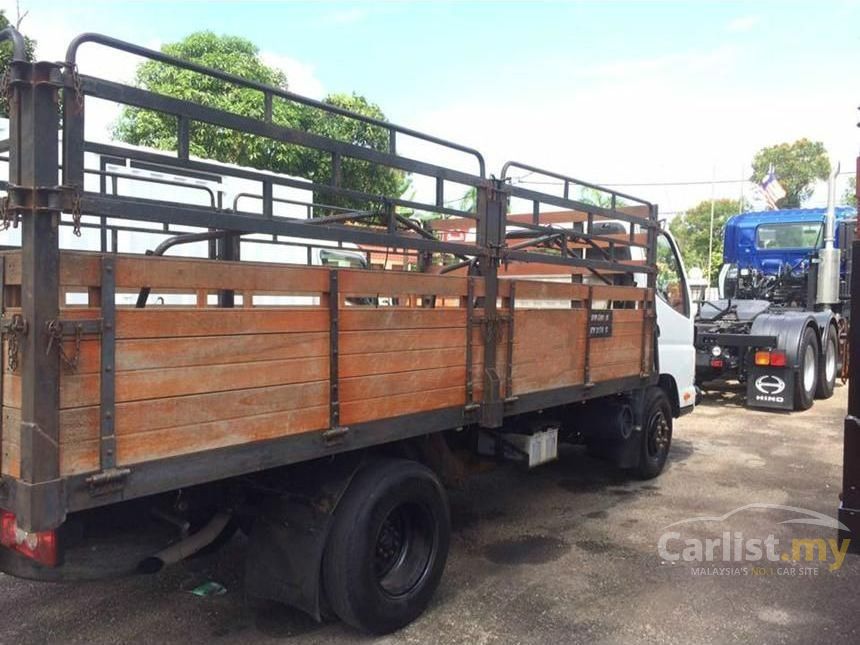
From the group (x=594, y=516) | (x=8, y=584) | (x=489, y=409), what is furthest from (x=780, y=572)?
(x=8, y=584)

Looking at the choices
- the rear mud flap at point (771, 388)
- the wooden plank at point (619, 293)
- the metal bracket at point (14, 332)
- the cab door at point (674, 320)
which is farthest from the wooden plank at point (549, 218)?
the rear mud flap at point (771, 388)

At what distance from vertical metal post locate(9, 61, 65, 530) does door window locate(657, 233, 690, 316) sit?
5219mm

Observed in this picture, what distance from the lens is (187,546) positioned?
3074 millimetres

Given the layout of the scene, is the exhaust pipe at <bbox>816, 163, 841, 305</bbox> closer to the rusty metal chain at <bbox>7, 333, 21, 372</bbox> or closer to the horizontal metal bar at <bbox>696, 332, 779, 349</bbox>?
the horizontal metal bar at <bbox>696, 332, 779, 349</bbox>

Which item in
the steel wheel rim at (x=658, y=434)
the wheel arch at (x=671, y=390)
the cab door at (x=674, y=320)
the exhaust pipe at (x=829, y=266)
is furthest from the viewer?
the exhaust pipe at (x=829, y=266)

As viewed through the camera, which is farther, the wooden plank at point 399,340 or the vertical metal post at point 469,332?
the vertical metal post at point 469,332

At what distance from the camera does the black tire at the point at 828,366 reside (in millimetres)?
10383

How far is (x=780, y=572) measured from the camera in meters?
4.20

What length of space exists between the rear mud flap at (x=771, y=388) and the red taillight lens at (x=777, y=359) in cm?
8

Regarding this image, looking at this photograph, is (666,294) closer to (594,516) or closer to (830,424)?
(594,516)

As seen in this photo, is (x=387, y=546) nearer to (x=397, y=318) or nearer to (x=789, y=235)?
(x=397, y=318)

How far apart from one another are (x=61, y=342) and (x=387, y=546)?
1.98m

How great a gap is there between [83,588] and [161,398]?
214 centimetres

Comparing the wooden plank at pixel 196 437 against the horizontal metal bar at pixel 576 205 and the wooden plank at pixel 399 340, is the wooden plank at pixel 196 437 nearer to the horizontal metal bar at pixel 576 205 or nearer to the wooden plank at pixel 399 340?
the wooden plank at pixel 399 340
